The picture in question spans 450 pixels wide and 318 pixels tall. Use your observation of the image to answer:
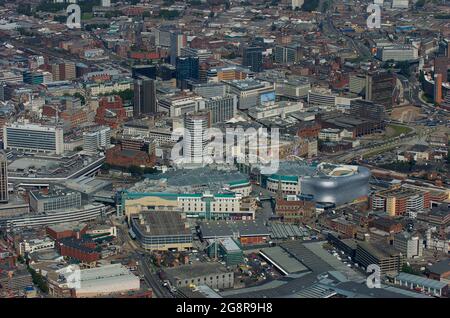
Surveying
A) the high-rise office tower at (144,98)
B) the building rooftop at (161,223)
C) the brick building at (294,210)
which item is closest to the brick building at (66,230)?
the building rooftop at (161,223)

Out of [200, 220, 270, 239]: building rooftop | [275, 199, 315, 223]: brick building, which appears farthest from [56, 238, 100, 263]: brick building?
[275, 199, 315, 223]: brick building

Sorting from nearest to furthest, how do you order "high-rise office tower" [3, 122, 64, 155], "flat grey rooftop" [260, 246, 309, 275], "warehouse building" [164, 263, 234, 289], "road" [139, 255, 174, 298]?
"road" [139, 255, 174, 298]
"warehouse building" [164, 263, 234, 289]
"flat grey rooftop" [260, 246, 309, 275]
"high-rise office tower" [3, 122, 64, 155]

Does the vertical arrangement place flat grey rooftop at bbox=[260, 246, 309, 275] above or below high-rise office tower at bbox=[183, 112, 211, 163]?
below

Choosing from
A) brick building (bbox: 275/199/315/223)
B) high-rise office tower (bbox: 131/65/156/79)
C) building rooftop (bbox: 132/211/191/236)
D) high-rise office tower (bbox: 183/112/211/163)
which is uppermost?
high-rise office tower (bbox: 131/65/156/79)

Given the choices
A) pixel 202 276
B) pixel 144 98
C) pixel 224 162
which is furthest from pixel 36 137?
pixel 202 276

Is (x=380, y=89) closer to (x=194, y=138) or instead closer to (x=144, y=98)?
(x=144, y=98)

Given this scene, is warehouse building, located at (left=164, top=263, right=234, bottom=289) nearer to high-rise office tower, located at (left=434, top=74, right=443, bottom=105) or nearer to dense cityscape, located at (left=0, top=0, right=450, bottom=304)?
dense cityscape, located at (left=0, top=0, right=450, bottom=304)
